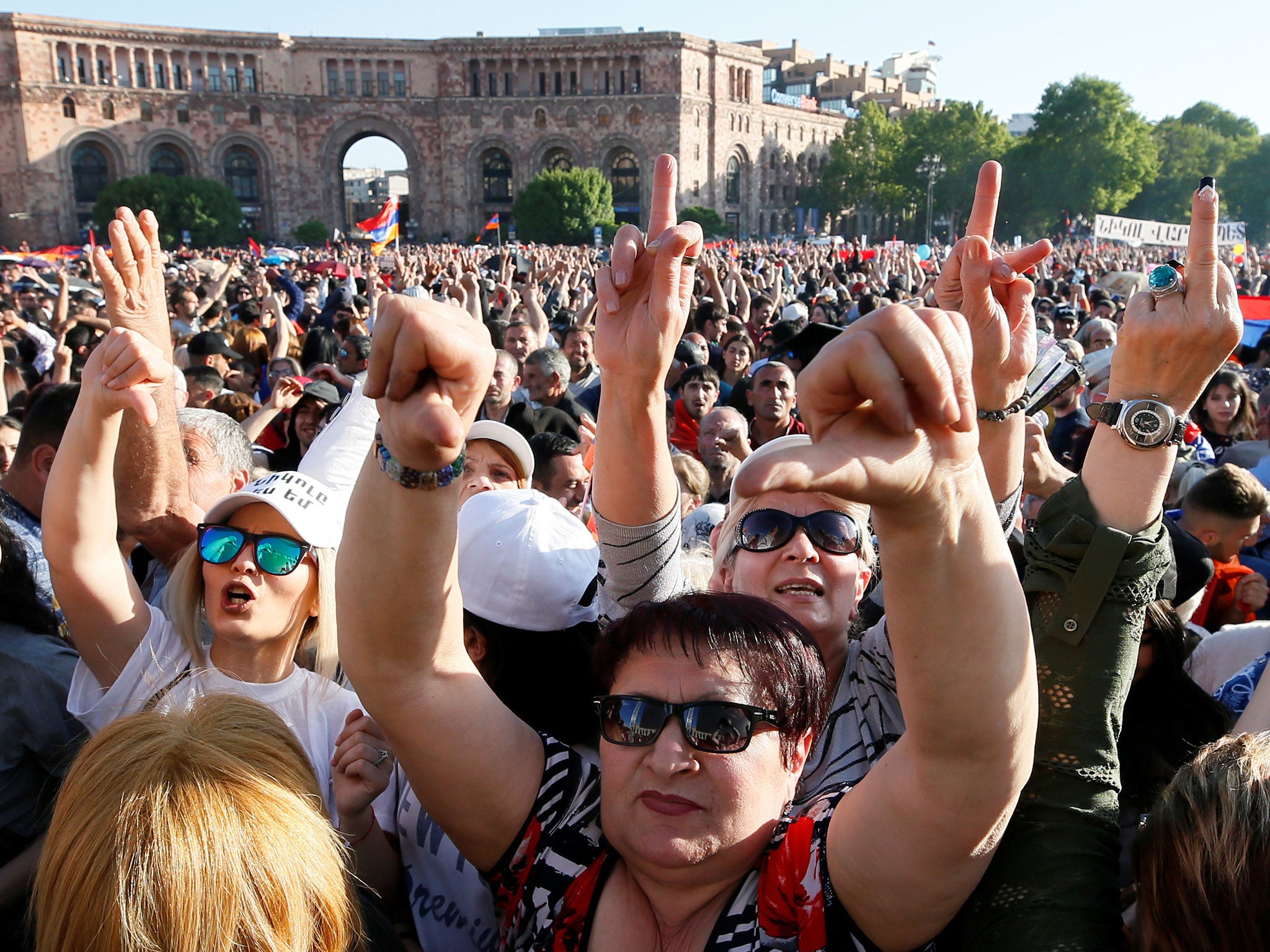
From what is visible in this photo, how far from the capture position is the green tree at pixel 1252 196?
74.4 meters

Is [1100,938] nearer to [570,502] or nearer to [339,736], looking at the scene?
[339,736]

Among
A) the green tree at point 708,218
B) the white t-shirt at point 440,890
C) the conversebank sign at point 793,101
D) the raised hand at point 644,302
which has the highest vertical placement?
the conversebank sign at point 793,101

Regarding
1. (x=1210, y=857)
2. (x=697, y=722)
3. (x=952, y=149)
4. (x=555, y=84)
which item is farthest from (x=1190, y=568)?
(x=952, y=149)

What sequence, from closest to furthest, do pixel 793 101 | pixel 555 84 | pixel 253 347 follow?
1. pixel 253 347
2. pixel 555 84
3. pixel 793 101

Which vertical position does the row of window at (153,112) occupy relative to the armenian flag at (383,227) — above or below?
above

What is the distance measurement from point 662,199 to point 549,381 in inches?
161

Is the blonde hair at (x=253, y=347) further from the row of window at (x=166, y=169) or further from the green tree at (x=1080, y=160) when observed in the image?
the green tree at (x=1080, y=160)

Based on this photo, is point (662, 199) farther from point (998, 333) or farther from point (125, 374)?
point (125, 374)

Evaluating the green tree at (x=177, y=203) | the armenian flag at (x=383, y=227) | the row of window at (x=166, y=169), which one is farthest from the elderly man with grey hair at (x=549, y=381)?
the row of window at (x=166, y=169)

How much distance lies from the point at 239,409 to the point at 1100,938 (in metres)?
4.98

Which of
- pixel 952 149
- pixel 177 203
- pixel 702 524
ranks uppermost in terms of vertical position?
pixel 952 149

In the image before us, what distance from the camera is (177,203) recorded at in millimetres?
48031

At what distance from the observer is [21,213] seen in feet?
173

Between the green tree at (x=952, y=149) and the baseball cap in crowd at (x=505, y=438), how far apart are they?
220ft
